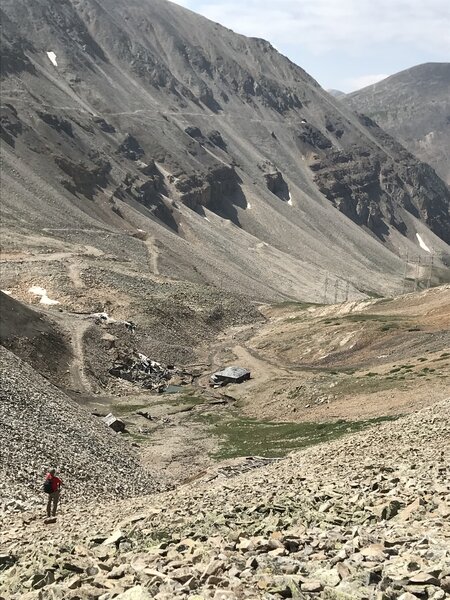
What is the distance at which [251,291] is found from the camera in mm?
165750

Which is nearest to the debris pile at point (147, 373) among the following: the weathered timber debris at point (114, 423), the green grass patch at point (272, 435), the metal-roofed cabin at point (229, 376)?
the metal-roofed cabin at point (229, 376)

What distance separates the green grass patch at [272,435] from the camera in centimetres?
5119

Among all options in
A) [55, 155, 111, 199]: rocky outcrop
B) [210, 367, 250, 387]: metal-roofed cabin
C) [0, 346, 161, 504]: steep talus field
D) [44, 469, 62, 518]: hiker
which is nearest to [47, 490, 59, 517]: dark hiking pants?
[44, 469, 62, 518]: hiker

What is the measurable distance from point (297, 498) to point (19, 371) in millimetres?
32671

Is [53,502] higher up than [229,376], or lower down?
higher up

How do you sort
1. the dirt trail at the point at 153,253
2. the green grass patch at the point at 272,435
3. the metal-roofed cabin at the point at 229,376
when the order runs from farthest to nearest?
the dirt trail at the point at 153,253 < the metal-roofed cabin at the point at 229,376 < the green grass patch at the point at 272,435

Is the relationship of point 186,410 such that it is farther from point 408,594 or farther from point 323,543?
point 408,594

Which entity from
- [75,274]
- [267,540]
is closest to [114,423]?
[267,540]

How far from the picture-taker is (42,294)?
103062 millimetres

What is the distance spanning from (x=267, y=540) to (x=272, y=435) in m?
38.1

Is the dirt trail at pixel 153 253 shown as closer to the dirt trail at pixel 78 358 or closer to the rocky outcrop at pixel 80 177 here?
the rocky outcrop at pixel 80 177

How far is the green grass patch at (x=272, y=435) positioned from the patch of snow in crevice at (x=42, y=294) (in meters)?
44.5

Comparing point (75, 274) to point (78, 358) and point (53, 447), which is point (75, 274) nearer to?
point (78, 358)

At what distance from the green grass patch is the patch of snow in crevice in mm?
44497
